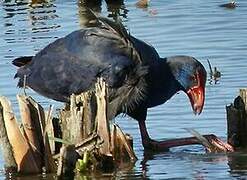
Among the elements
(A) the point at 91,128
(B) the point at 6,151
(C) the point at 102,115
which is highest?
(C) the point at 102,115

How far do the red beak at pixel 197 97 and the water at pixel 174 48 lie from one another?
26 cm

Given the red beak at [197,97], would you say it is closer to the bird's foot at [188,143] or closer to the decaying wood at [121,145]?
the bird's foot at [188,143]

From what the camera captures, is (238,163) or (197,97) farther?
(197,97)

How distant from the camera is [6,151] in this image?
8.62m

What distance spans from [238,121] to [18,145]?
2.11 meters

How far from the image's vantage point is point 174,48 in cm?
1385

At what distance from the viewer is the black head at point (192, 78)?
396 inches

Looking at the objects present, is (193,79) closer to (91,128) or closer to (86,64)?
(86,64)

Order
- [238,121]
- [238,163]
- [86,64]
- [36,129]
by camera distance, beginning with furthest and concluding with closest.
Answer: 1. [86,64]
2. [238,121]
3. [238,163]
4. [36,129]

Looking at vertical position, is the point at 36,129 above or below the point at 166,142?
above

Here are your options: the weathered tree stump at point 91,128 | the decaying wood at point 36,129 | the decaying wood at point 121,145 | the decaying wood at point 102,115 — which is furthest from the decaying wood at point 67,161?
the decaying wood at point 121,145

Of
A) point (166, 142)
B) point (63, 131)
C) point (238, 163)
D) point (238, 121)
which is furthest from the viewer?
point (166, 142)

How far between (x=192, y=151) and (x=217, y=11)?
24.6 ft

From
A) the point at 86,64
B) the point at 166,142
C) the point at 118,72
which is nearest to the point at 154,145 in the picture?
the point at 166,142
